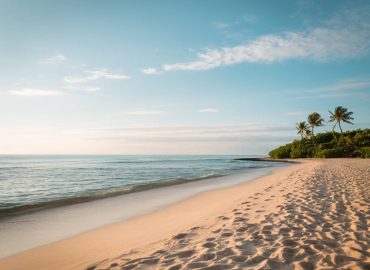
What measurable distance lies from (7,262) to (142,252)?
2617mm

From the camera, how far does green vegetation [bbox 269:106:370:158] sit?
57275 millimetres

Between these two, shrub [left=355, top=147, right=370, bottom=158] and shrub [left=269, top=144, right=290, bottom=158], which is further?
shrub [left=269, top=144, right=290, bottom=158]

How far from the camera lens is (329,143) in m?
64.2

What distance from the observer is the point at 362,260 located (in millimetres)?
3994

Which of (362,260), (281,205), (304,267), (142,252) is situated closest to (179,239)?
(142,252)

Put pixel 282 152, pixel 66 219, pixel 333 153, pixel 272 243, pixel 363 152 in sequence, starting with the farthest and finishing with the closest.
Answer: pixel 282 152 < pixel 333 153 < pixel 363 152 < pixel 66 219 < pixel 272 243

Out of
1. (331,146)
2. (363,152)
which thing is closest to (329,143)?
(331,146)

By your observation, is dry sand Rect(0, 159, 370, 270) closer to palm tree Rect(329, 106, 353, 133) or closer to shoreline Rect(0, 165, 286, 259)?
shoreline Rect(0, 165, 286, 259)

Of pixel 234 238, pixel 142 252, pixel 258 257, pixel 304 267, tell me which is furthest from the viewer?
pixel 234 238

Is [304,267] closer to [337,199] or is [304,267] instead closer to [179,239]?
[179,239]

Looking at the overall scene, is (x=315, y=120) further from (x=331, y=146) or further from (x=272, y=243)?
(x=272, y=243)

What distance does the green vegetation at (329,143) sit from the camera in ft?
188

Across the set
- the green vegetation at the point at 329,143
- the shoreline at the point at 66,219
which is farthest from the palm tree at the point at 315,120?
the shoreline at the point at 66,219

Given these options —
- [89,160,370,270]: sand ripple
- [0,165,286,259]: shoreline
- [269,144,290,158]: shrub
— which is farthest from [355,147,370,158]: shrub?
[89,160,370,270]: sand ripple
